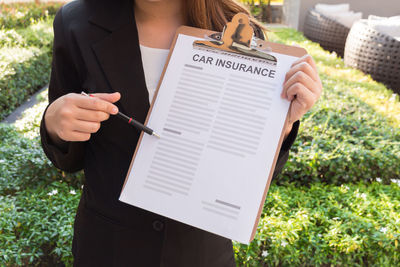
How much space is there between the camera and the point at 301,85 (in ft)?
2.59

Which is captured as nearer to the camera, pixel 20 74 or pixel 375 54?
pixel 20 74

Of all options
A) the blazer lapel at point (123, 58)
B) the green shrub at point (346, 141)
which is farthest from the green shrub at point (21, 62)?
the blazer lapel at point (123, 58)

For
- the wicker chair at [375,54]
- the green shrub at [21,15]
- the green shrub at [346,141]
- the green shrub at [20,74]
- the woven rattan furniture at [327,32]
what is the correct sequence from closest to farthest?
1. the green shrub at [346,141]
2. the green shrub at [20,74]
3. the wicker chair at [375,54]
4. the green shrub at [21,15]
5. the woven rattan furniture at [327,32]

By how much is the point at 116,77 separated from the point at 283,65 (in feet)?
1.39

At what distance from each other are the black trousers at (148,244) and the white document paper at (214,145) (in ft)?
0.66

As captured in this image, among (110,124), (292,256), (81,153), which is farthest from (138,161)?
(292,256)

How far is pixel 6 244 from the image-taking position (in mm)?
1975

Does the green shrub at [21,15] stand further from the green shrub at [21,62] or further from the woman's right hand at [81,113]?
the woman's right hand at [81,113]

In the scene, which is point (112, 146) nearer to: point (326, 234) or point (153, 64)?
point (153, 64)

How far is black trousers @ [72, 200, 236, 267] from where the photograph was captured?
1023mm

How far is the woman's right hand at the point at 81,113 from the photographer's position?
2.65 feet

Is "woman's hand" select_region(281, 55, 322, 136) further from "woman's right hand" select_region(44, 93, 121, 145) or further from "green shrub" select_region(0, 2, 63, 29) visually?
"green shrub" select_region(0, 2, 63, 29)

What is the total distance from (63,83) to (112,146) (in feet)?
0.75

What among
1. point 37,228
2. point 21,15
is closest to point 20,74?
point 21,15
